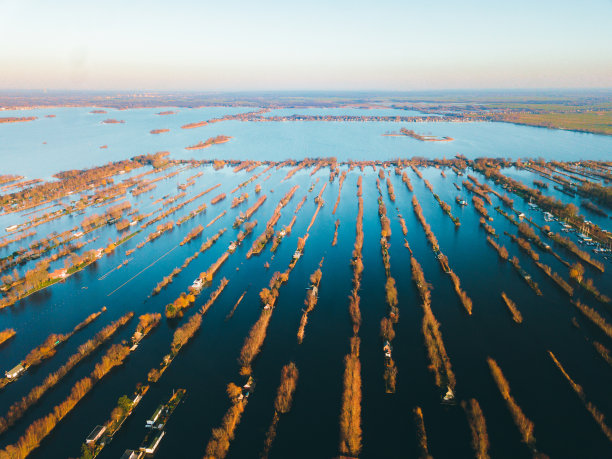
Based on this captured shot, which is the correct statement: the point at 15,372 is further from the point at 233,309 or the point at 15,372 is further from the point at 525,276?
the point at 525,276

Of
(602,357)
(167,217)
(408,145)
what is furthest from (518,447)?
(408,145)

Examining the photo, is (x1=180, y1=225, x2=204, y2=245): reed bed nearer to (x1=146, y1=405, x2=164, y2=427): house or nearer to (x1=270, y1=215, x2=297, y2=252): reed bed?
(x1=270, y1=215, x2=297, y2=252): reed bed

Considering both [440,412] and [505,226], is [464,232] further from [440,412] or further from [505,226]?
[440,412]

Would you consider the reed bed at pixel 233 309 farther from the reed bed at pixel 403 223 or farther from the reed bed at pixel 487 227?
the reed bed at pixel 487 227

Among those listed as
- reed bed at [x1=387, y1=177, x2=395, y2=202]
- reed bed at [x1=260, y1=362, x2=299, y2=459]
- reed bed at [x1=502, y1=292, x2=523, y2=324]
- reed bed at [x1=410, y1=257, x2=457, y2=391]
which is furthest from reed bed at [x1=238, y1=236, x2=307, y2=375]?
reed bed at [x1=387, y1=177, x2=395, y2=202]

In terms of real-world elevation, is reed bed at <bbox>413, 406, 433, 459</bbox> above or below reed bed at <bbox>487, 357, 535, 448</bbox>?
below

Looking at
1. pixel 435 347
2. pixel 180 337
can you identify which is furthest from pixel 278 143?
pixel 435 347
